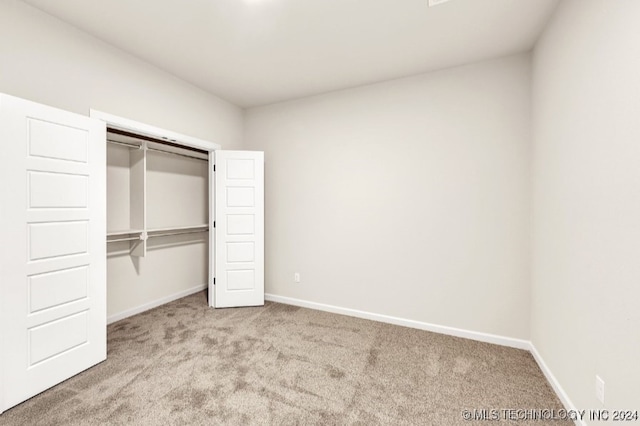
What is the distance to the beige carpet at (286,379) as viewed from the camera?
1.79 meters

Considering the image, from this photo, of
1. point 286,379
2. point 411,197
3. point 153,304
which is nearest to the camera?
point 286,379

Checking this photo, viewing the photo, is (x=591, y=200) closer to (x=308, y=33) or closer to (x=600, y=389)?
(x=600, y=389)

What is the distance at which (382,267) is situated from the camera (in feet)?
10.9

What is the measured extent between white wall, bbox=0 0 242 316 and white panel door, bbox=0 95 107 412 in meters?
0.37

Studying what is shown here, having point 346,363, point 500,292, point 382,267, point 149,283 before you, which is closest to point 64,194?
point 149,283

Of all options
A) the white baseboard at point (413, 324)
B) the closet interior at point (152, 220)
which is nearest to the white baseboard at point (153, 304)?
the closet interior at point (152, 220)

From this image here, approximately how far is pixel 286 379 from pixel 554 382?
78.4 inches

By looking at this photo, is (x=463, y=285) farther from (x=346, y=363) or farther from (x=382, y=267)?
(x=346, y=363)

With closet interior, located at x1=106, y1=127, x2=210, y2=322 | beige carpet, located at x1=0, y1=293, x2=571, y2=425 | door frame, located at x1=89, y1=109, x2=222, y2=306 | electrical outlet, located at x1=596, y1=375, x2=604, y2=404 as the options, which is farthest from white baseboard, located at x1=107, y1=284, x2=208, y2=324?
electrical outlet, located at x1=596, y1=375, x2=604, y2=404

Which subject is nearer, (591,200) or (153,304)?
(591,200)

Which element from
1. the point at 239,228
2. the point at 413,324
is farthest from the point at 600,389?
the point at 239,228

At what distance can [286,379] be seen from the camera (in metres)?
2.16

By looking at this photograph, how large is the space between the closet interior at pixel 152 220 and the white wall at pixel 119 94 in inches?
0.6

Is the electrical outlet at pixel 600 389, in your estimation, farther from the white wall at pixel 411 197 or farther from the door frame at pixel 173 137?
the door frame at pixel 173 137
